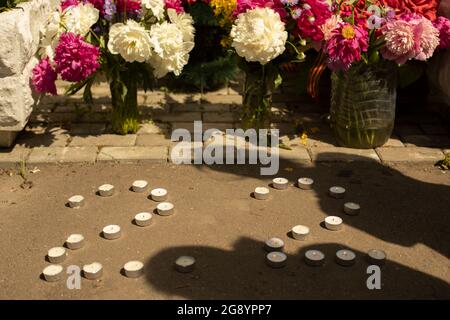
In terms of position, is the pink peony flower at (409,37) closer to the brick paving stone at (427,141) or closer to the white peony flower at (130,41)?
the brick paving stone at (427,141)

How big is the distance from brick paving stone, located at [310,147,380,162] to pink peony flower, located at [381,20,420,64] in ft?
2.52

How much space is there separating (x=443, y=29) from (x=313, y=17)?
998 mm

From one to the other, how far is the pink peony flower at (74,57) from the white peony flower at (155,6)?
0.48m

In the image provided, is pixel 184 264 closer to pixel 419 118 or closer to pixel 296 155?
pixel 296 155

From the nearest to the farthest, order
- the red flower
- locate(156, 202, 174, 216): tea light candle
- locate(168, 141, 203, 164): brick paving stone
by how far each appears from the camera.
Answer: locate(156, 202, 174, 216): tea light candle → locate(168, 141, 203, 164): brick paving stone → the red flower

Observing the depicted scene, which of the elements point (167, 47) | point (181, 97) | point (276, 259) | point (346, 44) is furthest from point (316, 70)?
point (276, 259)

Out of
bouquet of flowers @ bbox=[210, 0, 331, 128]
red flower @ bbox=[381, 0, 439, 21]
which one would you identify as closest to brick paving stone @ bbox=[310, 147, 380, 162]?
bouquet of flowers @ bbox=[210, 0, 331, 128]

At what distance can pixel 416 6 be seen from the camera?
15.4 ft

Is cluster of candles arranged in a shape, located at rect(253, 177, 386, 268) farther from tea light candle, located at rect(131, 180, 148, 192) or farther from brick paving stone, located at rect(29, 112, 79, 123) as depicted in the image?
brick paving stone, located at rect(29, 112, 79, 123)

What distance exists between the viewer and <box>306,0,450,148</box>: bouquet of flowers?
4.27 m

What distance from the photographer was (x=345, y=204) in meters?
3.87

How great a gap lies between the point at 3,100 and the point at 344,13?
98.6 inches

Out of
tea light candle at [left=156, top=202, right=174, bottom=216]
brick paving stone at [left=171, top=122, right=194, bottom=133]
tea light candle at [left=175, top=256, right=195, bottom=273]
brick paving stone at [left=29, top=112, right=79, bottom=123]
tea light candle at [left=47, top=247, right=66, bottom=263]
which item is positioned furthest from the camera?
brick paving stone at [left=29, top=112, right=79, bottom=123]

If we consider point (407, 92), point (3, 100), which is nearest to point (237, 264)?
point (3, 100)
